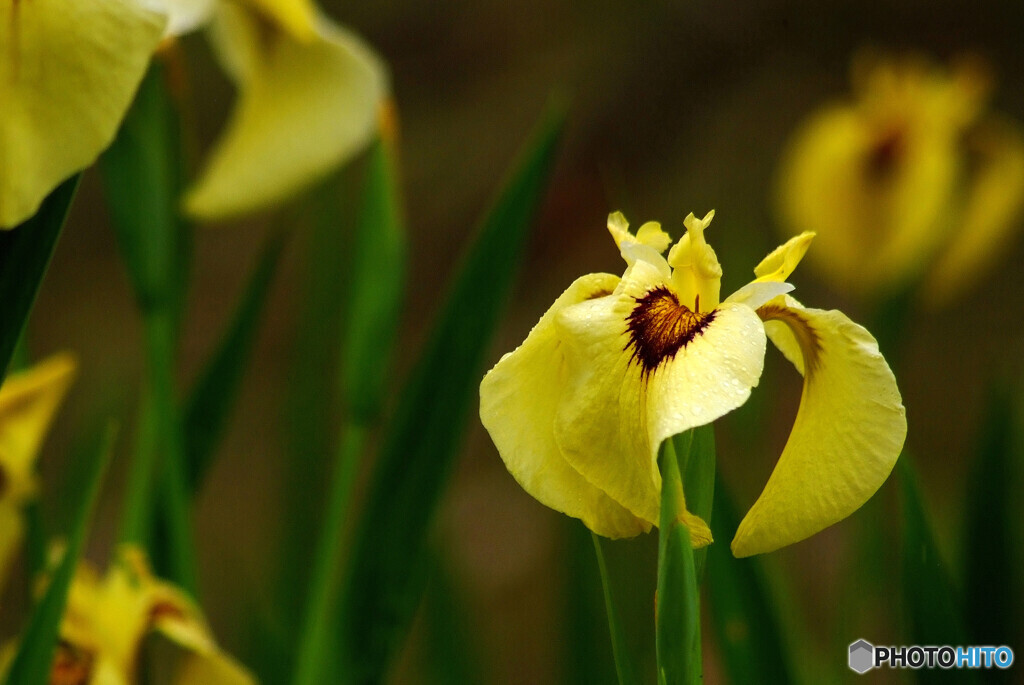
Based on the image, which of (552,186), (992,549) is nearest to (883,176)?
(992,549)

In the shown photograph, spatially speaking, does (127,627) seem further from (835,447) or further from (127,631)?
(835,447)

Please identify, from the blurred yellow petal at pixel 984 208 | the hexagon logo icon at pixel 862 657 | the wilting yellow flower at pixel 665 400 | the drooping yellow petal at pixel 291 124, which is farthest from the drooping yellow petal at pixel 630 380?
the blurred yellow petal at pixel 984 208

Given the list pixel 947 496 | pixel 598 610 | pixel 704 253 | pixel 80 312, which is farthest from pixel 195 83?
pixel 704 253

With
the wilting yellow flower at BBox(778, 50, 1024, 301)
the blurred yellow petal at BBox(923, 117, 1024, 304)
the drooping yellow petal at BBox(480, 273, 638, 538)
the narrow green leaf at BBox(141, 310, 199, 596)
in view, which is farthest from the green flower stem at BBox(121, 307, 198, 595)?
the blurred yellow petal at BBox(923, 117, 1024, 304)

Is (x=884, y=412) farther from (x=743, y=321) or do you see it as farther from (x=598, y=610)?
(x=598, y=610)

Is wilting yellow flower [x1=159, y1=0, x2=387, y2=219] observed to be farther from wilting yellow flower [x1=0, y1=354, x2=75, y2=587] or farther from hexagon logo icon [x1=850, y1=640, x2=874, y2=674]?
→ hexagon logo icon [x1=850, y1=640, x2=874, y2=674]

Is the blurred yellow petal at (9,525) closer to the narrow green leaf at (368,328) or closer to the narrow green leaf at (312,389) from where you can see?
the narrow green leaf at (368,328)
